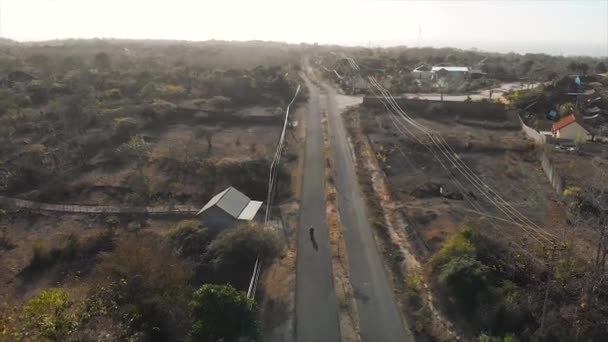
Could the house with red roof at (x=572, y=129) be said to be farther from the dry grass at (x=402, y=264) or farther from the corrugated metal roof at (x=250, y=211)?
the corrugated metal roof at (x=250, y=211)

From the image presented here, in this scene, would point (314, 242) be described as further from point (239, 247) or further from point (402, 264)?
point (402, 264)

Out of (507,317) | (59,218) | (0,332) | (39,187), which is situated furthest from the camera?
(39,187)

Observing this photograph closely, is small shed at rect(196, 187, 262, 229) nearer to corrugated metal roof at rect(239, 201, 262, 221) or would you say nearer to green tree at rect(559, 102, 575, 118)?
corrugated metal roof at rect(239, 201, 262, 221)

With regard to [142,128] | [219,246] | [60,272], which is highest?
[142,128]

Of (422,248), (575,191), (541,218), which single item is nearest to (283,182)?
(422,248)

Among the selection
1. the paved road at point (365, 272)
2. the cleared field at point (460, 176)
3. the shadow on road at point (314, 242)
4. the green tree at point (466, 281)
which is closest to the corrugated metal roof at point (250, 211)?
the shadow on road at point (314, 242)

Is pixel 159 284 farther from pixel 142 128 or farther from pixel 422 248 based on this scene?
pixel 142 128

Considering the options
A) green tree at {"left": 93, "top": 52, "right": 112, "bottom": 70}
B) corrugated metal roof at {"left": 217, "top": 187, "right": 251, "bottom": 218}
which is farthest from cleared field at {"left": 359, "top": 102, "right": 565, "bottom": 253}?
green tree at {"left": 93, "top": 52, "right": 112, "bottom": 70}
